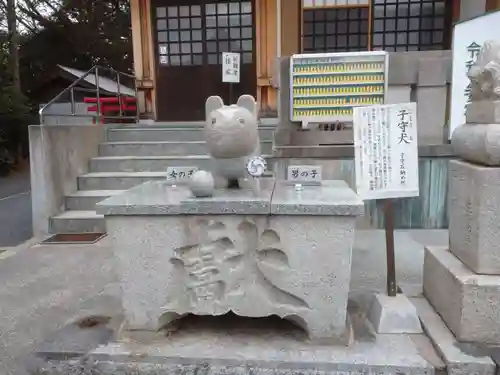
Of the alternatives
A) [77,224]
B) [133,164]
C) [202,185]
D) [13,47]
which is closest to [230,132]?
[202,185]

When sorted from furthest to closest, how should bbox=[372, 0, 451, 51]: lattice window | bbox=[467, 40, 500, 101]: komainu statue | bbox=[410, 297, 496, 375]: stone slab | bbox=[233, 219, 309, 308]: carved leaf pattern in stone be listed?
bbox=[372, 0, 451, 51]: lattice window, bbox=[233, 219, 309, 308]: carved leaf pattern in stone, bbox=[467, 40, 500, 101]: komainu statue, bbox=[410, 297, 496, 375]: stone slab

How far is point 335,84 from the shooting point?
518 cm

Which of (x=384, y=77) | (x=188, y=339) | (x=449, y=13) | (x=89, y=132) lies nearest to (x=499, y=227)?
(x=188, y=339)

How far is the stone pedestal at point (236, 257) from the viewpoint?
2.61 m

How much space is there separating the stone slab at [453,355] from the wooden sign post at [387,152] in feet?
2.97

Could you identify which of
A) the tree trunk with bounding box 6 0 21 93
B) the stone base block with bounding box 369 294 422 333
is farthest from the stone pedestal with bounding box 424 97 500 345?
the tree trunk with bounding box 6 0 21 93

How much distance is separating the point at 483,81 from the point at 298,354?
2065 millimetres

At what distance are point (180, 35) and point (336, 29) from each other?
341 centimetres

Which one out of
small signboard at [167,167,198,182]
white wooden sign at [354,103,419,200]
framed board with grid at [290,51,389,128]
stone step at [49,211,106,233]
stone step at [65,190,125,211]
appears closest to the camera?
white wooden sign at [354,103,419,200]

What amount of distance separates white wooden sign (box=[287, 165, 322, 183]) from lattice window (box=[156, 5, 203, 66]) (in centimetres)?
677

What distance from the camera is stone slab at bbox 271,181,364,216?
253 centimetres

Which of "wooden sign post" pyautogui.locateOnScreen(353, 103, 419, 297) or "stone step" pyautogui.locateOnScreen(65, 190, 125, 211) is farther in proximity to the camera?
"stone step" pyautogui.locateOnScreen(65, 190, 125, 211)

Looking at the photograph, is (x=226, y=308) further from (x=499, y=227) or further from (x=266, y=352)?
(x=499, y=227)

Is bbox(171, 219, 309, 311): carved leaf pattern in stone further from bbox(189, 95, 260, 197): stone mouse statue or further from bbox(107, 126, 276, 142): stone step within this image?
bbox(107, 126, 276, 142): stone step
